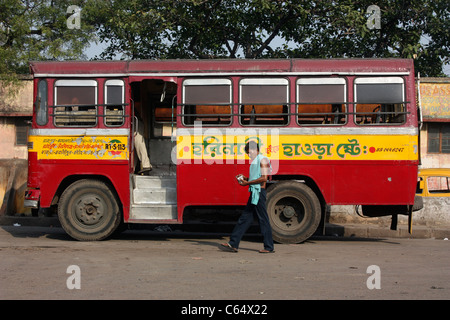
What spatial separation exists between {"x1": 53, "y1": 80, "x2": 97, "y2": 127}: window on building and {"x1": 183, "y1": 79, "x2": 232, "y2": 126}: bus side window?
173 cm

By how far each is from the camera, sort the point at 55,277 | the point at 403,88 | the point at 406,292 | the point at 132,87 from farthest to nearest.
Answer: the point at 132,87, the point at 403,88, the point at 55,277, the point at 406,292

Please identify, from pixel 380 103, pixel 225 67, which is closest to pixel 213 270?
pixel 225 67

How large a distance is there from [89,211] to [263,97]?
3.83 metres

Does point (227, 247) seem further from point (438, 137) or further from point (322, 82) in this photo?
point (438, 137)

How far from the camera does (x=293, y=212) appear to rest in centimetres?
1041

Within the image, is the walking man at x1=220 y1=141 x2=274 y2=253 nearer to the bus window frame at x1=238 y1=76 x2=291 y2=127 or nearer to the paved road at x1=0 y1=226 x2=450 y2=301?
the paved road at x1=0 y1=226 x2=450 y2=301

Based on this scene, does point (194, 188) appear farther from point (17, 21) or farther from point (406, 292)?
point (17, 21)

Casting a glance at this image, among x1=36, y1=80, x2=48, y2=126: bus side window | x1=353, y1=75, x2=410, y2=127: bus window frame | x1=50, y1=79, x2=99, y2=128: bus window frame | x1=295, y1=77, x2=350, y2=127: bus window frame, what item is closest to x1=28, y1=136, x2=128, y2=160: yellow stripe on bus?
x1=50, y1=79, x2=99, y2=128: bus window frame

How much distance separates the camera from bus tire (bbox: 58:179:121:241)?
10.5 meters

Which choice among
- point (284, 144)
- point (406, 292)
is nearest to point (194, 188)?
point (284, 144)

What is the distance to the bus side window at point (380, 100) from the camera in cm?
1025

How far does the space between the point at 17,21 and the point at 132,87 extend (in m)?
8.46

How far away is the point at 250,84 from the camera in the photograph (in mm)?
10406

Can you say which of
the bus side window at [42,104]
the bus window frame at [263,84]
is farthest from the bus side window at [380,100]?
the bus side window at [42,104]
